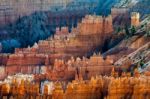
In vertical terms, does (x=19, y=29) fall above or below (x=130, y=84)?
below

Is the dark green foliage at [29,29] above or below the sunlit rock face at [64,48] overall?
below

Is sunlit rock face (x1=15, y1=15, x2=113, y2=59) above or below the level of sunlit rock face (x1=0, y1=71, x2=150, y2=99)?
below

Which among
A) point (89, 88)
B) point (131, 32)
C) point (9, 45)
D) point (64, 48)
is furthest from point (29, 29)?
point (89, 88)

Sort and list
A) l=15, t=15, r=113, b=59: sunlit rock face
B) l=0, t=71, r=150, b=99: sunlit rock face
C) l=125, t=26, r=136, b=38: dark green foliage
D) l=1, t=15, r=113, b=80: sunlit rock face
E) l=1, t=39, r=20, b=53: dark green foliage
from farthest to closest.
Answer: l=1, t=39, r=20, b=53: dark green foliage < l=15, t=15, r=113, b=59: sunlit rock face < l=1, t=15, r=113, b=80: sunlit rock face < l=125, t=26, r=136, b=38: dark green foliage < l=0, t=71, r=150, b=99: sunlit rock face

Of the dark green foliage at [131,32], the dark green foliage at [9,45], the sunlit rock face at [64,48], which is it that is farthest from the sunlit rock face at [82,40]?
the dark green foliage at [9,45]

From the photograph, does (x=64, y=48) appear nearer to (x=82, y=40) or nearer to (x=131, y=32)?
(x=82, y=40)

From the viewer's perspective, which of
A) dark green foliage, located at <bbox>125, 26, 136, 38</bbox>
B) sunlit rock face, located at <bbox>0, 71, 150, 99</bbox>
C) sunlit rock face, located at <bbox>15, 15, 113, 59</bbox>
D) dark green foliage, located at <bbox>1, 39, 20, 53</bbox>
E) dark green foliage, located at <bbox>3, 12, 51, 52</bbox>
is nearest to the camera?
sunlit rock face, located at <bbox>0, 71, 150, 99</bbox>

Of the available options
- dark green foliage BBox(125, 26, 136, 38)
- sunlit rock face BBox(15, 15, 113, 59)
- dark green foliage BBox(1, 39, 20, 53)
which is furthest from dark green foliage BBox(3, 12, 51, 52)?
dark green foliage BBox(125, 26, 136, 38)

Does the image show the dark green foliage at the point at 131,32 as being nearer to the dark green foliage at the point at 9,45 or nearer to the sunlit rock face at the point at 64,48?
the sunlit rock face at the point at 64,48

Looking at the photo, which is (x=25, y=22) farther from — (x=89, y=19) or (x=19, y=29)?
(x=89, y=19)

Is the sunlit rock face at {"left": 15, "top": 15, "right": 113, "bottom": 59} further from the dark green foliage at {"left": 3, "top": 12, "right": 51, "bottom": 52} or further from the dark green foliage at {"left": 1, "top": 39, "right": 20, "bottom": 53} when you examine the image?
the dark green foliage at {"left": 3, "top": 12, "right": 51, "bottom": 52}

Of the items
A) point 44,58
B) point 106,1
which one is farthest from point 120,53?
point 106,1
